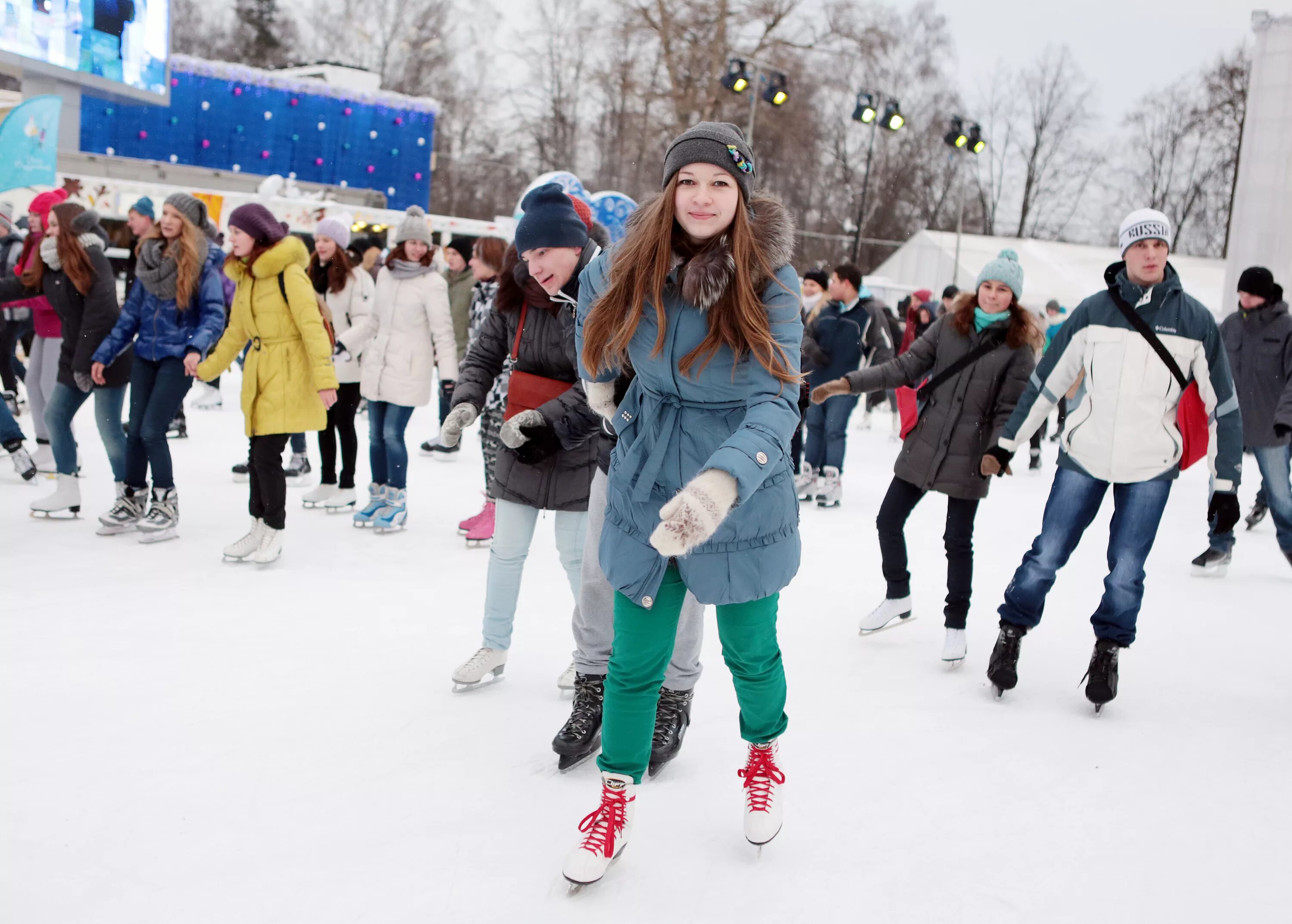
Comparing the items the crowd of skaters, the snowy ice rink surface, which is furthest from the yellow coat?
the snowy ice rink surface

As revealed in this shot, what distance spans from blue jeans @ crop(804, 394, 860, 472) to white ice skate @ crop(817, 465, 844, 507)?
7cm

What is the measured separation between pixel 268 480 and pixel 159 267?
4.11 ft

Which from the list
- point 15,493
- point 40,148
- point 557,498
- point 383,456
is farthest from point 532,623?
point 40,148

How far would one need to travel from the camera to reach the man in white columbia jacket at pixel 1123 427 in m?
3.61

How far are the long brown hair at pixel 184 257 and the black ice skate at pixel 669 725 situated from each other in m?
3.49

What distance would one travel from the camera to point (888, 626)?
182 inches

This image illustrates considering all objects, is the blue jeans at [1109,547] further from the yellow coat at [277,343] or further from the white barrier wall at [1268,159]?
the white barrier wall at [1268,159]

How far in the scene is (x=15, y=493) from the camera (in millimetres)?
6453

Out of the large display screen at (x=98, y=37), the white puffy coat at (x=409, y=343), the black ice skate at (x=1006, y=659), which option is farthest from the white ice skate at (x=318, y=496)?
the large display screen at (x=98, y=37)

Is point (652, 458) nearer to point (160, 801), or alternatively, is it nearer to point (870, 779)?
point (870, 779)

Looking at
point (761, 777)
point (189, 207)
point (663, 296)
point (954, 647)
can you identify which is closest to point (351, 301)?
point (189, 207)

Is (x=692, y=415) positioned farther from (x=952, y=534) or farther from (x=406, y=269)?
(x=406, y=269)

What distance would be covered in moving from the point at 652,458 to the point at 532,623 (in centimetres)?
230

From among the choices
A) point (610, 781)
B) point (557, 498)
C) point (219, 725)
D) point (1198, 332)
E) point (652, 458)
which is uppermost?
point (1198, 332)
